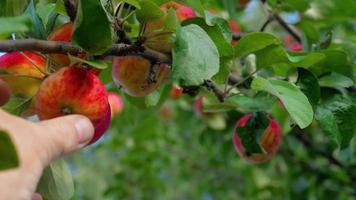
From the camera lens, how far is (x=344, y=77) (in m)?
1.01

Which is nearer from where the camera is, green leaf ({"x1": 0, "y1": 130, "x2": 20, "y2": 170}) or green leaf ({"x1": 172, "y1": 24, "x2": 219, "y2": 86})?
green leaf ({"x1": 0, "y1": 130, "x2": 20, "y2": 170})

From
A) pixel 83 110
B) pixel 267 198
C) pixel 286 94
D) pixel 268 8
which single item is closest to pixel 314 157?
pixel 267 198

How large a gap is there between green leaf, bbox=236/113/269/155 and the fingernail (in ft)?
1.38

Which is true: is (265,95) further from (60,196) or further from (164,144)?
(164,144)

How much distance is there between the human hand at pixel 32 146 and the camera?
56 centimetres

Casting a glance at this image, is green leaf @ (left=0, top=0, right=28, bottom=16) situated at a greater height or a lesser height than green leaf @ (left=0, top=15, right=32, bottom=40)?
lesser

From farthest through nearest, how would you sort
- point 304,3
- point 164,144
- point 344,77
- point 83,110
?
point 164,144
point 304,3
point 344,77
point 83,110

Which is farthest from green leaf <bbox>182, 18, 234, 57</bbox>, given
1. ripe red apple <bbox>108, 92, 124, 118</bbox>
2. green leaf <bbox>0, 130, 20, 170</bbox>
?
ripe red apple <bbox>108, 92, 124, 118</bbox>

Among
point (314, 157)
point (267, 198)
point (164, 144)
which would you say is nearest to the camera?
point (314, 157)

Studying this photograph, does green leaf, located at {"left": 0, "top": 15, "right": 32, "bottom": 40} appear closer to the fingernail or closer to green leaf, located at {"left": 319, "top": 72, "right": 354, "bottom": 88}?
the fingernail

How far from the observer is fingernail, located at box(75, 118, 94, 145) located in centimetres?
69

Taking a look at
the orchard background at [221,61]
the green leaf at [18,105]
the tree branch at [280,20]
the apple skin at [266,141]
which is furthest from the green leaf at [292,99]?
the tree branch at [280,20]

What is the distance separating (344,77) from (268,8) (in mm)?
430

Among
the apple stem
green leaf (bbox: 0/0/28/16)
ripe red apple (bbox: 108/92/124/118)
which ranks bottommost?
ripe red apple (bbox: 108/92/124/118)
